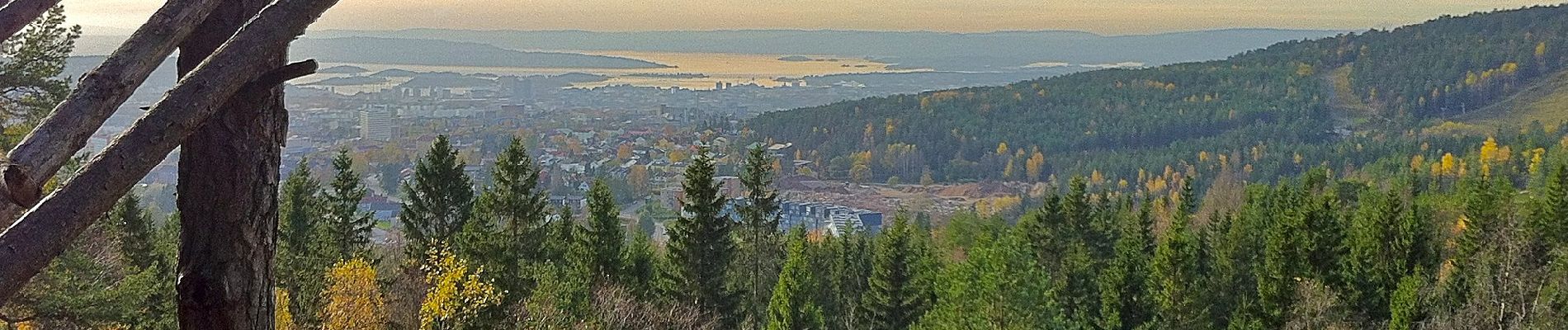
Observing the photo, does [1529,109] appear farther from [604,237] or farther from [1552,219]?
[604,237]

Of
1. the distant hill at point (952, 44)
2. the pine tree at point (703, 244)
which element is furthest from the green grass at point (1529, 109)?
the pine tree at point (703, 244)

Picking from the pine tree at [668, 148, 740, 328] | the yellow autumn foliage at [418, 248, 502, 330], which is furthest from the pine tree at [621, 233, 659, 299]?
the yellow autumn foliage at [418, 248, 502, 330]

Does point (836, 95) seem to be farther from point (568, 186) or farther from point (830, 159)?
point (568, 186)

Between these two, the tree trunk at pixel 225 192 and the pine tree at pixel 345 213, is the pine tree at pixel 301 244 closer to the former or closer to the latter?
the pine tree at pixel 345 213

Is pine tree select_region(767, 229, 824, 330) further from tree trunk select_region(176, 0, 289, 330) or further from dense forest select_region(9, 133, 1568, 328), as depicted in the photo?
tree trunk select_region(176, 0, 289, 330)

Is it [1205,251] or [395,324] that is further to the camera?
[1205,251]

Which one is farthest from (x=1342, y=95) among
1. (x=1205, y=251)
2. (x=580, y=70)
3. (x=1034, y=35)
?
(x=1205, y=251)
